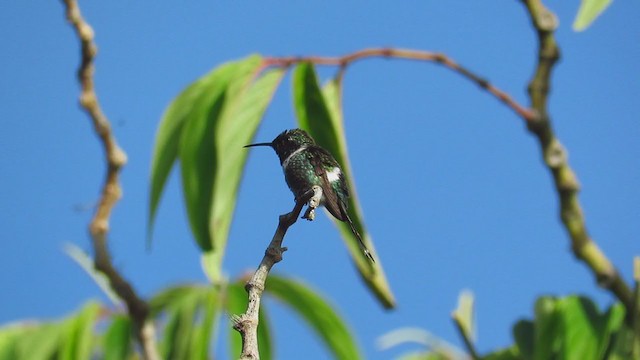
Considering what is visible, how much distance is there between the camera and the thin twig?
4.88 ft

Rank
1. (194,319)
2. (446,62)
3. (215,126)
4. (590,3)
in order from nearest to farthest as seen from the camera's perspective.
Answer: (446,62)
(590,3)
(215,126)
(194,319)

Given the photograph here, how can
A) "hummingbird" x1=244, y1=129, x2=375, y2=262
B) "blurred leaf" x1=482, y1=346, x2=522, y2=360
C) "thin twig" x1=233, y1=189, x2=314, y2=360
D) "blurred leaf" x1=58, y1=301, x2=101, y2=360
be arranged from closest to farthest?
"thin twig" x1=233, y1=189, x2=314, y2=360 < "hummingbird" x1=244, y1=129, x2=375, y2=262 < "blurred leaf" x1=58, y1=301, x2=101, y2=360 < "blurred leaf" x1=482, y1=346, x2=522, y2=360

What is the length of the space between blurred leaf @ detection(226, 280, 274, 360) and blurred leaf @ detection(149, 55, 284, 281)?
1.41ft

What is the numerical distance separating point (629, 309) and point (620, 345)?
31 centimetres

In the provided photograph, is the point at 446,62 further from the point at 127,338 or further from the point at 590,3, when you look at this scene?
the point at 127,338

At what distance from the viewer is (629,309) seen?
8.21 feet

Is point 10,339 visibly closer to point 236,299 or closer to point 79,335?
point 79,335

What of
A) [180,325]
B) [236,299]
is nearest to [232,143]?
[236,299]

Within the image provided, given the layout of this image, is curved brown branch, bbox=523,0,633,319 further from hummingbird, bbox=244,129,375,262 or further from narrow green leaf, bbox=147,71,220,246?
narrow green leaf, bbox=147,71,220,246

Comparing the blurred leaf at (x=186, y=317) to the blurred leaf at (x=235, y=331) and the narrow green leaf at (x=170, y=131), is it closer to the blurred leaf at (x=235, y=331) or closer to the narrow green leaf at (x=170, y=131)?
the blurred leaf at (x=235, y=331)

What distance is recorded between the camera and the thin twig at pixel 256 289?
1.49 meters

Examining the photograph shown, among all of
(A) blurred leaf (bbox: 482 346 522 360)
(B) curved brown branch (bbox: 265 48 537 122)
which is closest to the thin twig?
(B) curved brown branch (bbox: 265 48 537 122)

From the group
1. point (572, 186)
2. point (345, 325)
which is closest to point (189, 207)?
point (345, 325)

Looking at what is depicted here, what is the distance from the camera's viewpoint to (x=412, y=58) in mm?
2824
